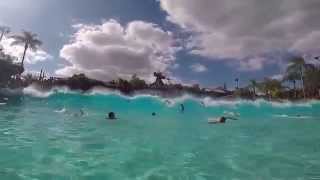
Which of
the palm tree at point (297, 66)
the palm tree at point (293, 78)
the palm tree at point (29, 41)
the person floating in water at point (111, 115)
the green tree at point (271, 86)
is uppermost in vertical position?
the palm tree at point (29, 41)

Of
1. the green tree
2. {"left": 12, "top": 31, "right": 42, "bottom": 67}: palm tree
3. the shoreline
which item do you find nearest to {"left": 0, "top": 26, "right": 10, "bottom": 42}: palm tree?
{"left": 12, "top": 31, "right": 42, "bottom": 67}: palm tree

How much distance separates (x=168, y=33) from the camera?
6.65 metres

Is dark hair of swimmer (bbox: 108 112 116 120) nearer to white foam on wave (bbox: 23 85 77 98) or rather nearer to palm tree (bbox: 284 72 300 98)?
white foam on wave (bbox: 23 85 77 98)

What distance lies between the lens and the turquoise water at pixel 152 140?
11.2 ft

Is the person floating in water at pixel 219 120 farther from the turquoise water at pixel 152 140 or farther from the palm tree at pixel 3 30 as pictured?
the palm tree at pixel 3 30

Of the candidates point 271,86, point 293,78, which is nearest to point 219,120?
point 271,86

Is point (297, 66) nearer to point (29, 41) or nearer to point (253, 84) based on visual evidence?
point (253, 84)

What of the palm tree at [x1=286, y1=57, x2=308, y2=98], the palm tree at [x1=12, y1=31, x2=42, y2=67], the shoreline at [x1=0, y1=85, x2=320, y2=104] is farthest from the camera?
the shoreline at [x1=0, y1=85, x2=320, y2=104]

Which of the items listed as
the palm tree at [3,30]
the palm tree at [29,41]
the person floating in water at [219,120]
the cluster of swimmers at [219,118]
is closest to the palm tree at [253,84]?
the cluster of swimmers at [219,118]

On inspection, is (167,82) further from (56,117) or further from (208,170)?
(208,170)

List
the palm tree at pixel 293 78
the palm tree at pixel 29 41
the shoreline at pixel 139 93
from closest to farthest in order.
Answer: the palm tree at pixel 29 41 < the palm tree at pixel 293 78 < the shoreline at pixel 139 93

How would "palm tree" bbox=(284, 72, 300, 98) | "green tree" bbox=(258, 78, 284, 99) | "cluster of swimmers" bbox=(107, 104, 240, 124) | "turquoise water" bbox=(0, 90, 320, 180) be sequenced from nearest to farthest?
1. "turquoise water" bbox=(0, 90, 320, 180)
2. "green tree" bbox=(258, 78, 284, 99)
3. "palm tree" bbox=(284, 72, 300, 98)
4. "cluster of swimmers" bbox=(107, 104, 240, 124)

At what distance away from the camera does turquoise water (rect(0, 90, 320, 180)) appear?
11.2 feet

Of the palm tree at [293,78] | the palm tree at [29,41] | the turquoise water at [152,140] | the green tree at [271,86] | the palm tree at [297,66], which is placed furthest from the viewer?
the palm tree at [293,78]
